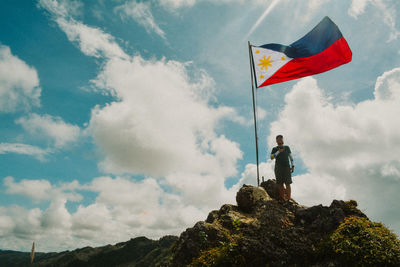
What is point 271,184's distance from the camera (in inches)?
549

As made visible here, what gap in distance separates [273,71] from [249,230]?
965cm

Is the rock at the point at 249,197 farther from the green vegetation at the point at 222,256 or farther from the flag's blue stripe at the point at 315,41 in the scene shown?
the flag's blue stripe at the point at 315,41

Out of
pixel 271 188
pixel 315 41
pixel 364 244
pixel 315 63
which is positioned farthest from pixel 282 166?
pixel 315 41

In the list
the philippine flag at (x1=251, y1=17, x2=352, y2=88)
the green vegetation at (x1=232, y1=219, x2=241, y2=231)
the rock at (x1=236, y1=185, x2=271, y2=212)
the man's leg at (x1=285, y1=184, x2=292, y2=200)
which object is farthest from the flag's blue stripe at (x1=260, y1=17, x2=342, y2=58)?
the green vegetation at (x1=232, y1=219, x2=241, y2=231)

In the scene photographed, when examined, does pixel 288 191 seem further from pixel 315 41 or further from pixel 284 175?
pixel 315 41

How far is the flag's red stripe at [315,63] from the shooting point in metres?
14.2

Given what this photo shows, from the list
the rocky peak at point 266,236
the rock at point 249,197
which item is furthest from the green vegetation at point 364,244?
the rock at point 249,197

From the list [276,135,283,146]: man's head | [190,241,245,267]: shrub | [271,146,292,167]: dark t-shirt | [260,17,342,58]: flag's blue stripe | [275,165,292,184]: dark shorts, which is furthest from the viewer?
[260,17,342,58]: flag's blue stripe

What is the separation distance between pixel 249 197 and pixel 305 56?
9.14 meters

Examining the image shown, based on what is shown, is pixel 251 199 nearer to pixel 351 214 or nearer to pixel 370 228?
pixel 351 214

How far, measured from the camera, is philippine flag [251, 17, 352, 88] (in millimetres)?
14305

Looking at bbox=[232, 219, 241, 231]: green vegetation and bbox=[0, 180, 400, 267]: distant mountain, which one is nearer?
bbox=[0, 180, 400, 267]: distant mountain

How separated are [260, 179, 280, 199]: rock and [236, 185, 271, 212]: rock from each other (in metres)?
1.31

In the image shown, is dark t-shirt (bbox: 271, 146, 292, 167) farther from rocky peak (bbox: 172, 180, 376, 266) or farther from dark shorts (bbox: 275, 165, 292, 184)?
rocky peak (bbox: 172, 180, 376, 266)
